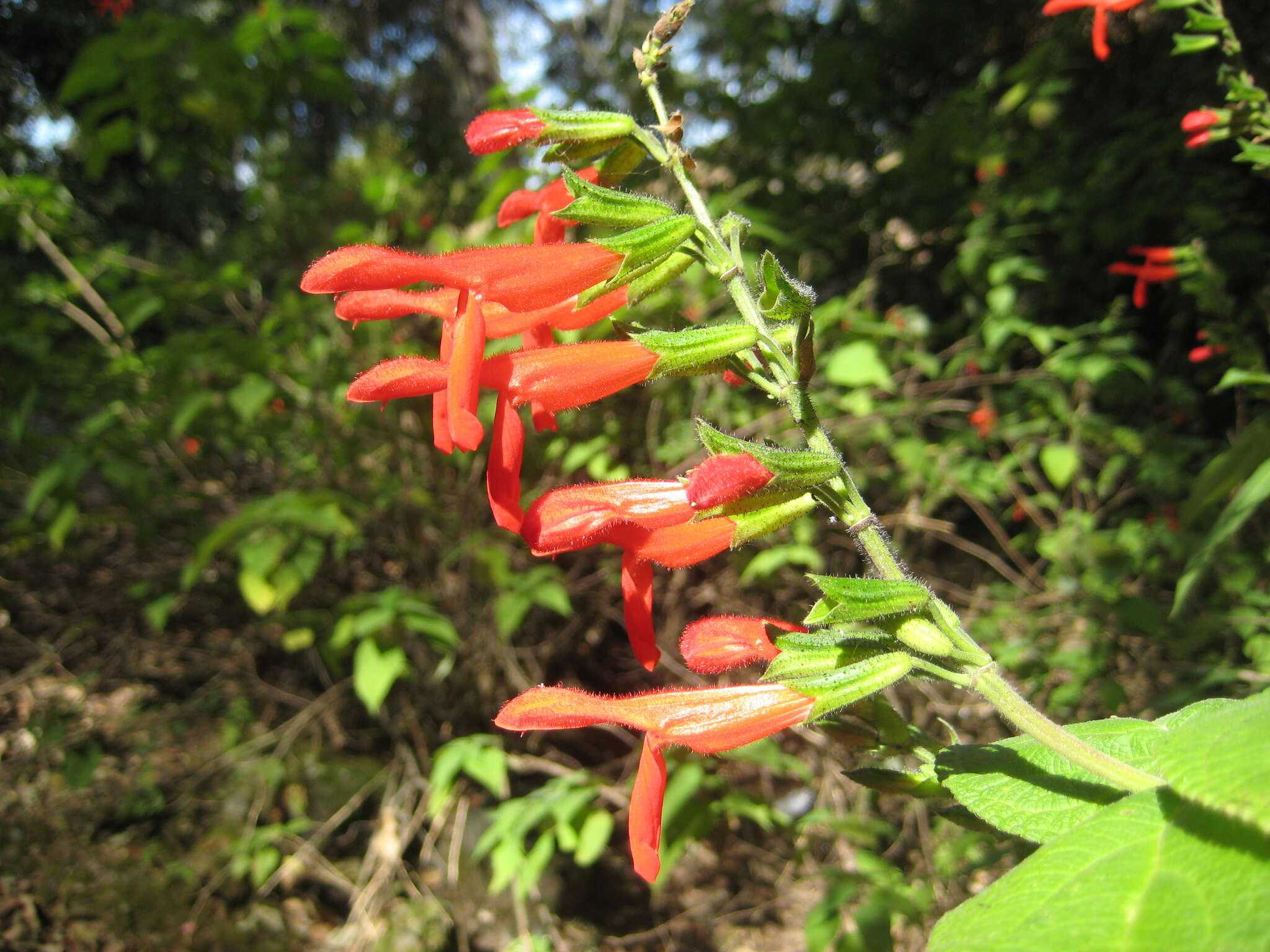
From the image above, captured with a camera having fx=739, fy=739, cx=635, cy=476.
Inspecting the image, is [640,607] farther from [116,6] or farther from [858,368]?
[116,6]

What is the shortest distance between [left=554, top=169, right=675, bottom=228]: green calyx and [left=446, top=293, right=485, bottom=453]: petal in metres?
0.14

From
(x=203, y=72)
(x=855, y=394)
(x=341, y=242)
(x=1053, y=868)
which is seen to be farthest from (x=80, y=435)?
(x=1053, y=868)

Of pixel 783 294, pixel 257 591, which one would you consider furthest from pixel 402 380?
pixel 257 591

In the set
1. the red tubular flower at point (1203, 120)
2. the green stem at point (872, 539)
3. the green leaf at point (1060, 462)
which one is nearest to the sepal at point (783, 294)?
the green stem at point (872, 539)

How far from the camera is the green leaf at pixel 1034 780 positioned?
1.85 ft

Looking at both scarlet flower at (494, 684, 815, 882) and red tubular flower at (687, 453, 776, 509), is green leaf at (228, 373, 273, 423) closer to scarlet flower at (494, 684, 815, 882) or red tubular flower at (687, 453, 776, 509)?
scarlet flower at (494, 684, 815, 882)

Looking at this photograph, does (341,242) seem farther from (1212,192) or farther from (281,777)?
(1212,192)

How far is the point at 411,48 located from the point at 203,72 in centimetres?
684

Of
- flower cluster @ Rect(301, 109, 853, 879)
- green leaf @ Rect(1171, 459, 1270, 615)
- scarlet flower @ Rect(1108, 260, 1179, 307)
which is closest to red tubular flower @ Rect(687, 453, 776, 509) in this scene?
flower cluster @ Rect(301, 109, 853, 879)

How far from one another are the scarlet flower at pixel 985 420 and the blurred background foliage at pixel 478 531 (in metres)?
0.02

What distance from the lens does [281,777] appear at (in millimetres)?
2830

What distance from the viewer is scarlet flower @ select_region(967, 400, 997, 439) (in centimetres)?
304

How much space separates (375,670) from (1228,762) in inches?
77.3

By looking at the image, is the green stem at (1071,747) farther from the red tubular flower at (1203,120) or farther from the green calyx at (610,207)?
the red tubular flower at (1203,120)
